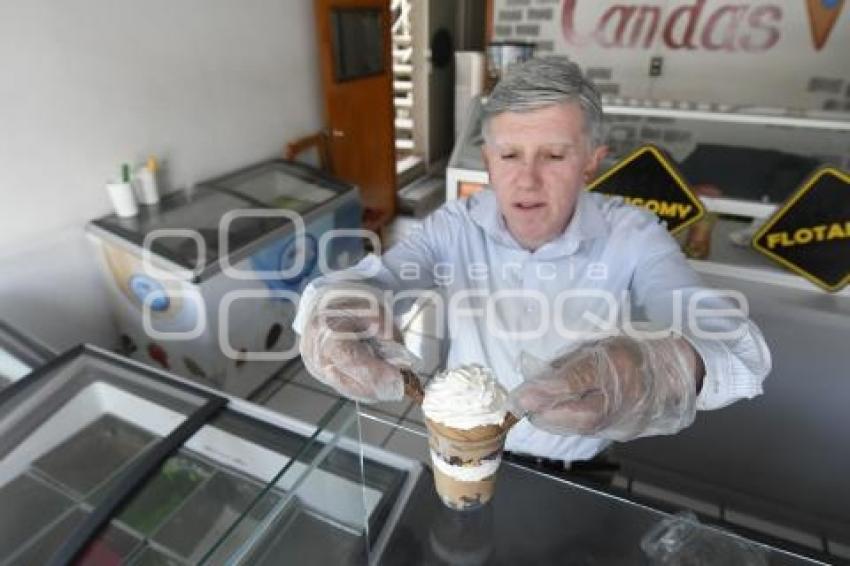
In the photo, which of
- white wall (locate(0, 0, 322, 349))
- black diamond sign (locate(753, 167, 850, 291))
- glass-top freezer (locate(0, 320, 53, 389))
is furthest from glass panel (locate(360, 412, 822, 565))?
white wall (locate(0, 0, 322, 349))

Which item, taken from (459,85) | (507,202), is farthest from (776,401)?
(459,85)

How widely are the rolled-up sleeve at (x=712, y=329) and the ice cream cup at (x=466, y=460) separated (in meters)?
0.33

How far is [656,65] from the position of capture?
464cm

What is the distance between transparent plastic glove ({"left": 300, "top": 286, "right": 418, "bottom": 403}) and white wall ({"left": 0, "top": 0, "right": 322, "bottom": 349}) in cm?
194

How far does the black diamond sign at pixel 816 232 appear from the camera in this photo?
1.65 m

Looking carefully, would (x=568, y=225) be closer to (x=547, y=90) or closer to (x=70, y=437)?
(x=547, y=90)

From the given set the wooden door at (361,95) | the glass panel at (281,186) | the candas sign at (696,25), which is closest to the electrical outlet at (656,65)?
the candas sign at (696,25)

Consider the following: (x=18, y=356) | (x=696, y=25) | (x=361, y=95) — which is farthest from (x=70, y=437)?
(x=696, y=25)

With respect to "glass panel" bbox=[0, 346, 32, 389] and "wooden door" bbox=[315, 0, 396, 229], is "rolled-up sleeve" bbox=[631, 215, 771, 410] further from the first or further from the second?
"wooden door" bbox=[315, 0, 396, 229]

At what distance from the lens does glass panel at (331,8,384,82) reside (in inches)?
147

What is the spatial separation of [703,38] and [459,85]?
2.28m

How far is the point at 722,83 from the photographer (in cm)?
451

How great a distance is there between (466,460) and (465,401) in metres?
0.11

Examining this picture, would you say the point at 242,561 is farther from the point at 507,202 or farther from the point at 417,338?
the point at 417,338
